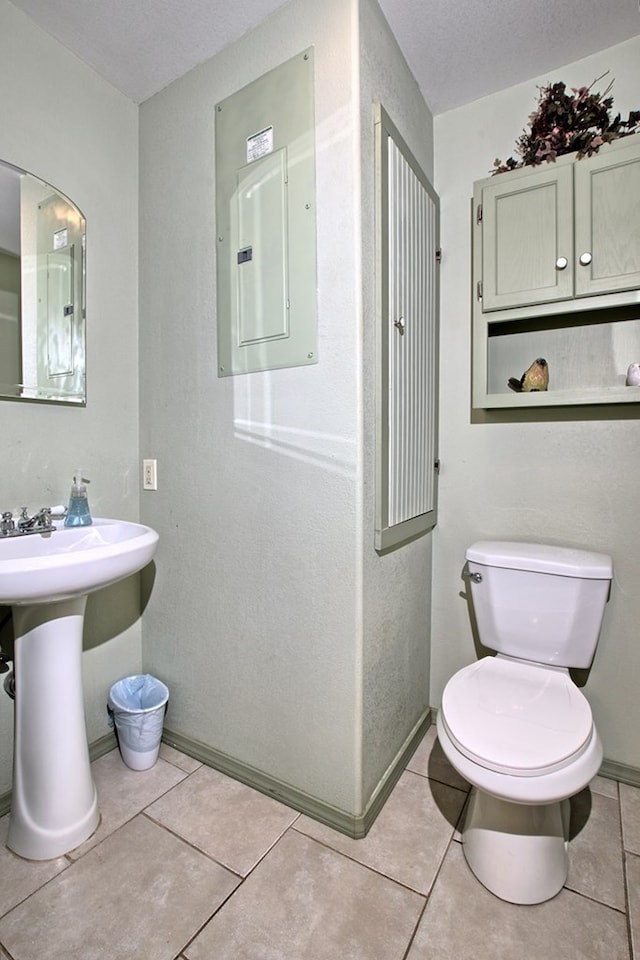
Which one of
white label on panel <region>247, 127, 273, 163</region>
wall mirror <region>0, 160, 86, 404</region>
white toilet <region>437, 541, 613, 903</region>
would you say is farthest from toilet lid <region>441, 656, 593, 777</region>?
white label on panel <region>247, 127, 273, 163</region>

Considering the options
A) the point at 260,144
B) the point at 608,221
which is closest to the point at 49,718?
the point at 260,144

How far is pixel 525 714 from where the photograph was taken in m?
1.21

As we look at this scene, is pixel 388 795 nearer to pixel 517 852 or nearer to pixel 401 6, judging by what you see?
pixel 517 852

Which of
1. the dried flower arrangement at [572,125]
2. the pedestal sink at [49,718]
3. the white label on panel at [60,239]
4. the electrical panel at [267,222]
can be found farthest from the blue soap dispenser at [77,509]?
the dried flower arrangement at [572,125]

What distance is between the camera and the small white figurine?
141 cm

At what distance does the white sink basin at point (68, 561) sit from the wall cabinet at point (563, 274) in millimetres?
1246

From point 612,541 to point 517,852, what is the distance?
0.97 metres

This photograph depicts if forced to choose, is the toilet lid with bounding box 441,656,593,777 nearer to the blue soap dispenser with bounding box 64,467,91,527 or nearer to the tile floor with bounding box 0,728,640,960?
the tile floor with bounding box 0,728,640,960

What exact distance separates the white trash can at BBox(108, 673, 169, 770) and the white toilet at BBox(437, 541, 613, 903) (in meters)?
0.97

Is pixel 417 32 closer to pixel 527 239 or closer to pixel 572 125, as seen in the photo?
pixel 572 125

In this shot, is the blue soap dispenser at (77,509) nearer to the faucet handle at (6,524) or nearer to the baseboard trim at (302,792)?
the faucet handle at (6,524)

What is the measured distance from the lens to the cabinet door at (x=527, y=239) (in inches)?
57.6

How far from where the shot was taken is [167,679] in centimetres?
177

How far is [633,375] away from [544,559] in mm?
628
